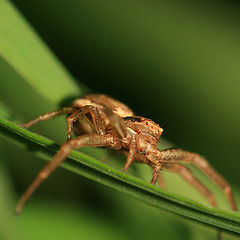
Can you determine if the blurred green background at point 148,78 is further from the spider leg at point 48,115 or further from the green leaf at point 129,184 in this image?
the green leaf at point 129,184

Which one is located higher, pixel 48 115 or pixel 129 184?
pixel 48 115

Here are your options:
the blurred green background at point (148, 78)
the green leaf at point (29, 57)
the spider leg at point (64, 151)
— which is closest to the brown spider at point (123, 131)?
the spider leg at point (64, 151)

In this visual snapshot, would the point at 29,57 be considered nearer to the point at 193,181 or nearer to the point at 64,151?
the point at 64,151

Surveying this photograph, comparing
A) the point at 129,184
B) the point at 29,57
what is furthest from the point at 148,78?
the point at 129,184

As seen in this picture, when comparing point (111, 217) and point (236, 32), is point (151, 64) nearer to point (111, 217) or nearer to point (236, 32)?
point (236, 32)

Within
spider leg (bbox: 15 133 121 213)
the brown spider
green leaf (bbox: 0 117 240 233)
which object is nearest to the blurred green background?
the brown spider

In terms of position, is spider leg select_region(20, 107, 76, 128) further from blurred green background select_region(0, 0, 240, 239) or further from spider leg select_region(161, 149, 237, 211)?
spider leg select_region(161, 149, 237, 211)
